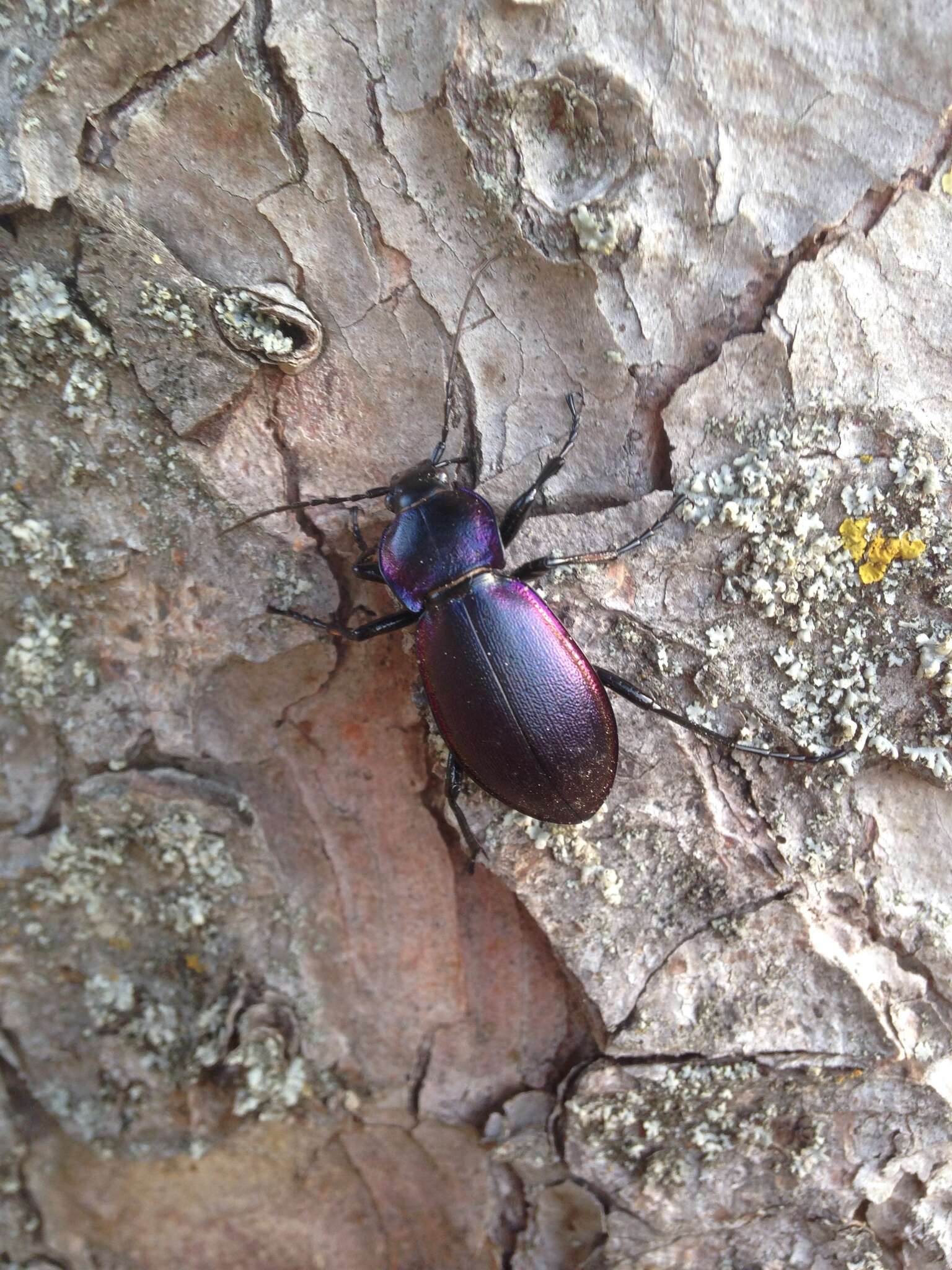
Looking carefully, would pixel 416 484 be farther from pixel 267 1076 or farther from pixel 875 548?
pixel 267 1076

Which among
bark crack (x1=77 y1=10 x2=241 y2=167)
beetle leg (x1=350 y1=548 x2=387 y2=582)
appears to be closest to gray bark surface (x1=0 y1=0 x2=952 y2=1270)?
bark crack (x1=77 y1=10 x2=241 y2=167)

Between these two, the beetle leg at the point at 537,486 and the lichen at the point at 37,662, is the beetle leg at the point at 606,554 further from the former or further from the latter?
the lichen at the point at 37,662

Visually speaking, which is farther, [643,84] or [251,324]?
[251,324]

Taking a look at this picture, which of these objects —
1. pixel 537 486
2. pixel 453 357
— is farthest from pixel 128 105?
pixel 537 486

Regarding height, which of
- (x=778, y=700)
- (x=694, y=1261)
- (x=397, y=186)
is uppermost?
(x=397, y=186)

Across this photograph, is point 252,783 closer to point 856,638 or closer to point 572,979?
point 572,979

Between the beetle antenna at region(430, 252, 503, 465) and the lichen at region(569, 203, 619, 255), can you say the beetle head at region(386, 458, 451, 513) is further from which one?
the lichen at region(569, 203, 619, 255)

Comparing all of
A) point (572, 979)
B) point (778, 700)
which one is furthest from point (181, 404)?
point (572, 979)
